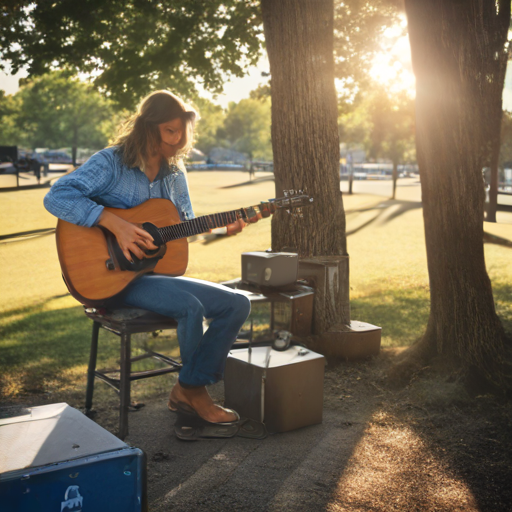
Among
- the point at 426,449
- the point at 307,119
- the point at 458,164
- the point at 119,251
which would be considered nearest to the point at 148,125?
the point at 119,251

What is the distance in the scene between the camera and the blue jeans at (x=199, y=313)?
3174mm

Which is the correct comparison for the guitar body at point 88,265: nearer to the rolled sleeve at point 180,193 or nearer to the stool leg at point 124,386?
the stool leg at point 124,386

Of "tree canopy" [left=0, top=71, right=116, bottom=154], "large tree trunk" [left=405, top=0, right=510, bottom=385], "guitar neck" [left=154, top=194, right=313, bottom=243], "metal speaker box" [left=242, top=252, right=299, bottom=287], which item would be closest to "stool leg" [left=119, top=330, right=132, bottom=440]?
"guitar neck" [left=154, top=194, right=313, bottom=243]

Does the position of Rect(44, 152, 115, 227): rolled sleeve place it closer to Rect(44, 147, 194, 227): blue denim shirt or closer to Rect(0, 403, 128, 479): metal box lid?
Rect(44, 147, 194, 227): blue denim shirt

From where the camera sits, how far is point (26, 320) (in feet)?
23.5

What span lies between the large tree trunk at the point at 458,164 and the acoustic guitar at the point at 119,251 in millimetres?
1512

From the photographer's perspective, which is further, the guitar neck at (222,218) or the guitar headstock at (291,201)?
the guitar headstock at (291,201)

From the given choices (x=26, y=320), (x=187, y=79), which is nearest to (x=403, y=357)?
(x=26, y=320)

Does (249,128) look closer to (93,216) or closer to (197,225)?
(197,225)

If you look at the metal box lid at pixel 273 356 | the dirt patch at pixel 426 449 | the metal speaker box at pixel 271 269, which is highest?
the metal speaker box at pixel 271 269

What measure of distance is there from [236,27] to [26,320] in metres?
6.37

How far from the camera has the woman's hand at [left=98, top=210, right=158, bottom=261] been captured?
10.4 feet

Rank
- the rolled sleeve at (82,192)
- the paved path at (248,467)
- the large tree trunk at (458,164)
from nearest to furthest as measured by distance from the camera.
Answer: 1. the paved path at (248,467)
2. the rolled sleeve at (82,192)
3. the large tree trunk at (458,164)

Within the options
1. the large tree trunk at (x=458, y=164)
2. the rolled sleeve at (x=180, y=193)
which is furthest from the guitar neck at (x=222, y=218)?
the large tree trunk at (x=458, y=164)
